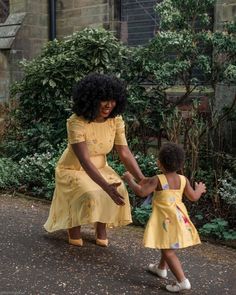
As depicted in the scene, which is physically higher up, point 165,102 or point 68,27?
point 68,27

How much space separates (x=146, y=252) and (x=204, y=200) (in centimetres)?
143

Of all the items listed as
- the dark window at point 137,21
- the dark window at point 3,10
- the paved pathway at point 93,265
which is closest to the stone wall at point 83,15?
the dark window at point 137,21

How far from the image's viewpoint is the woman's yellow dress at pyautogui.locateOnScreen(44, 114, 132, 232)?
3994 mm

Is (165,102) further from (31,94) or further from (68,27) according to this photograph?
(68,27)

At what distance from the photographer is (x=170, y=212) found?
11.3 feet

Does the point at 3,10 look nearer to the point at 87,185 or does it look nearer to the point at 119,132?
the point at 119,132

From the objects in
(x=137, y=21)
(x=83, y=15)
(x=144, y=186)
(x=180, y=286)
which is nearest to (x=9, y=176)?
(x=144, y=186)

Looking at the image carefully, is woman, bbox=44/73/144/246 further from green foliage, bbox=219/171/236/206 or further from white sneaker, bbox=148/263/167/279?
green foliage, bbox=219/171/236/206

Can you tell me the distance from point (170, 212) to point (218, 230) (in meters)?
1.46

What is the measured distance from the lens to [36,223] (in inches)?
201

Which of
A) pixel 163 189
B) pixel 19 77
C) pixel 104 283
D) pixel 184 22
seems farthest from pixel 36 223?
pixel 19 77

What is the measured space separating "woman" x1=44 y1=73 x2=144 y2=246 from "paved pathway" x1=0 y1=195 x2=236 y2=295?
0.23m

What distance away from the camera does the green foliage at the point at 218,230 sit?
4632mm

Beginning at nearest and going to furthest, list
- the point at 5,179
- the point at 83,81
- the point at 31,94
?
the point at 83,81 < the point at 5,179 < the point at 31,94
